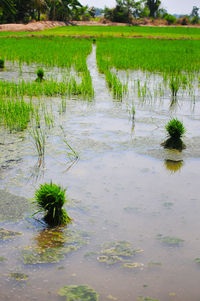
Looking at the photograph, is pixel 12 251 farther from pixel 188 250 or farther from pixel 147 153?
pixel 147 153

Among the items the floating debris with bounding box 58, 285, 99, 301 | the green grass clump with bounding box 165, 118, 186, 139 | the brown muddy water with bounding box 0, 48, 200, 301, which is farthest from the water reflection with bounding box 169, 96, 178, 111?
the floating debris with bounding box 58, 285, 99, 301

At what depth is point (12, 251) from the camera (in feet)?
7.09

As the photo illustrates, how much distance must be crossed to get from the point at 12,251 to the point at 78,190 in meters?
0.94

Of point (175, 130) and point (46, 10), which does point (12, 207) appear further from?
point (46, 10)

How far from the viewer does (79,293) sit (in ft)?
6.04

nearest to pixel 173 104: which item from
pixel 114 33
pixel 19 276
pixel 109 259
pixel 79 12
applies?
pixel 109 259

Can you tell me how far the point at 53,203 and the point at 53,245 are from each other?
0.28 m

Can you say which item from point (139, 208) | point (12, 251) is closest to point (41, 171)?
point (139, 208)

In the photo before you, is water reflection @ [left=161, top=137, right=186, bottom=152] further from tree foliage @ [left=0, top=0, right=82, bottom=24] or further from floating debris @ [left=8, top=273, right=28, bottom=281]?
tree foliage @ [left=0, top=0, right=82, bottom=24]

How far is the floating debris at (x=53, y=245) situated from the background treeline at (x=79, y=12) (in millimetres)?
31552

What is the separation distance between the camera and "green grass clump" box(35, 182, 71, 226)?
2439 millimetres

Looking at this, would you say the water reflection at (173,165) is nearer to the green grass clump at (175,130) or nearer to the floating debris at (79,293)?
the green grass clump at (175,130)

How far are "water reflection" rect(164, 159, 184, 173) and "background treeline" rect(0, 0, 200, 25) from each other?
99.8 feet

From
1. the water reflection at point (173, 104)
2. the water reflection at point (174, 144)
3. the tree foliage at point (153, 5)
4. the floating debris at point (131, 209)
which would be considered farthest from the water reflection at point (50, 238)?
the tree foliage at point (153, 5)
